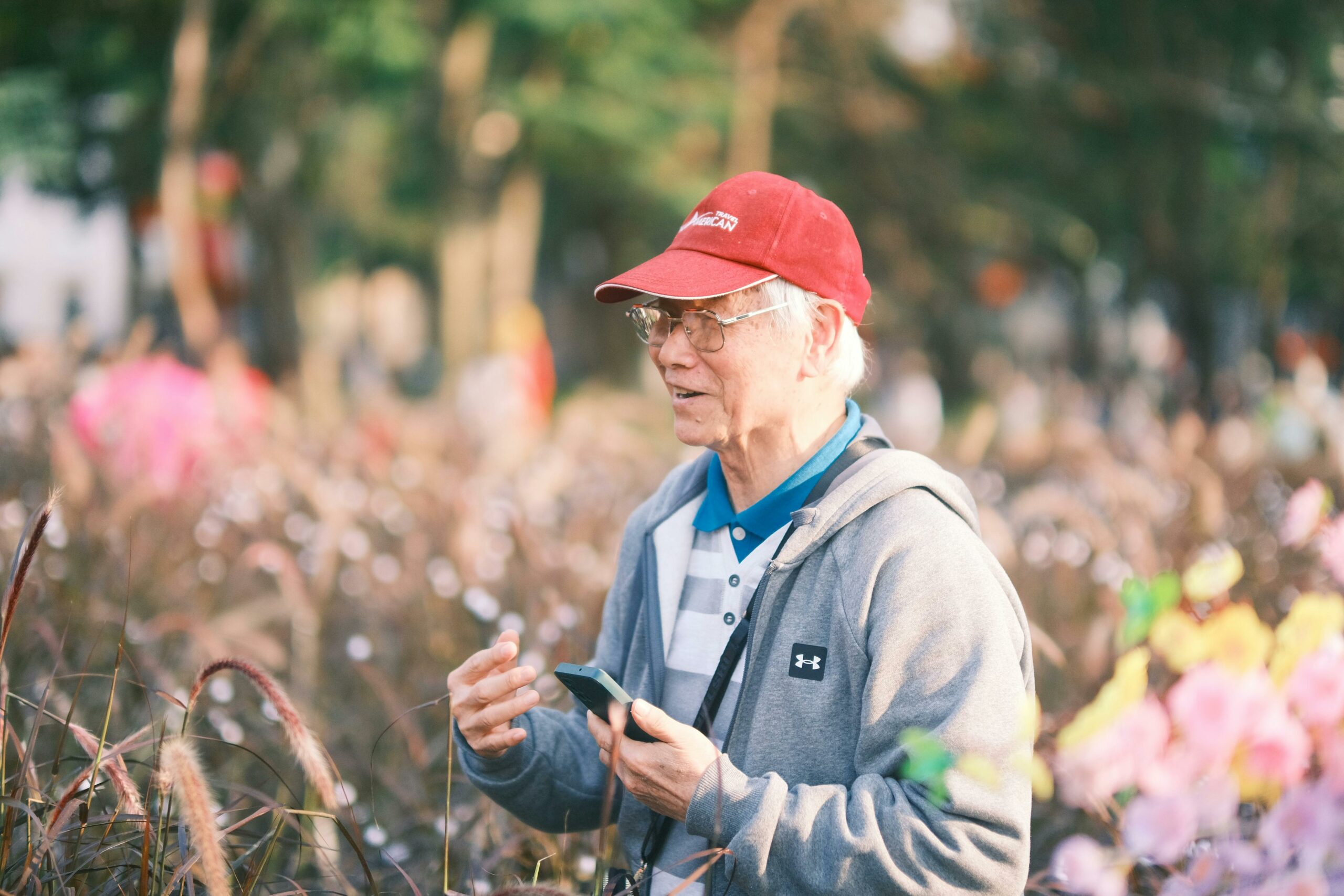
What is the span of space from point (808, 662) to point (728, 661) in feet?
0.50

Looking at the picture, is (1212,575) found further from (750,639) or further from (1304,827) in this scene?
(750,639)

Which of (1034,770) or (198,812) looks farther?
(198,812)

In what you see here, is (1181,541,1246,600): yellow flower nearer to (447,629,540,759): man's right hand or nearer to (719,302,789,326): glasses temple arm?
(719,302,789,326): glasses temple arm

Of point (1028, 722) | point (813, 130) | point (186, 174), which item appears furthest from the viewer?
point (813, 130)

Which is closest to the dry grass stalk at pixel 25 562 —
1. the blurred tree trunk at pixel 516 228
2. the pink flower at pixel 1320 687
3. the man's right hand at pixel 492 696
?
the man's right hand at pixel 492 696

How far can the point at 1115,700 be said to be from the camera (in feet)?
3.62

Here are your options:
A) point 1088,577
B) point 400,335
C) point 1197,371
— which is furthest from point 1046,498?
point 400,335

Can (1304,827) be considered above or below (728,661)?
above

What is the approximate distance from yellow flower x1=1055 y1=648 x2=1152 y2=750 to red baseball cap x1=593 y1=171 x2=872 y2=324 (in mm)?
1031

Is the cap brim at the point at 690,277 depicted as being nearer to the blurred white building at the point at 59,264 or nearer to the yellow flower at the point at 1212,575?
the yellow flower at the point at 1212,575

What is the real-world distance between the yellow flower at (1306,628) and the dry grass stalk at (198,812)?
1207mm

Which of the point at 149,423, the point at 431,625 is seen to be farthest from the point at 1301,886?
the point at 149,423

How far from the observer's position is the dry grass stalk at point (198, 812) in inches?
52.6

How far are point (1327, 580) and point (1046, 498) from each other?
963 millimetres
